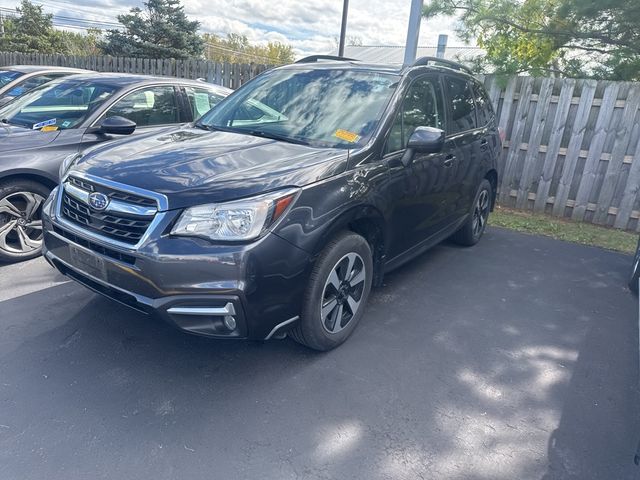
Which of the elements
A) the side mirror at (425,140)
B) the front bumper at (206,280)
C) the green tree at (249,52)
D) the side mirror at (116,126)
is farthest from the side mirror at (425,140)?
the green tree at (249,52)

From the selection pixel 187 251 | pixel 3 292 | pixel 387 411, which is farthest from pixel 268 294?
pixel 3 292

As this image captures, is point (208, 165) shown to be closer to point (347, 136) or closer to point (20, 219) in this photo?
point (347, 136)

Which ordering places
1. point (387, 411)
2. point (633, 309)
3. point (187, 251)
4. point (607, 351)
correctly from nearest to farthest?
point (187, 251)
point (387, 411)
point (607, 351)
point (633, 309)

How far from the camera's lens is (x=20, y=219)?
427 centimetres

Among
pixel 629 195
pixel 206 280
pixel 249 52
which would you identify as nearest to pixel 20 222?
pixel 206 280

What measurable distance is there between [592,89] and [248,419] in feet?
21.2

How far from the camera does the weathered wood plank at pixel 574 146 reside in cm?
659

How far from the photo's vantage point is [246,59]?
47.2 m

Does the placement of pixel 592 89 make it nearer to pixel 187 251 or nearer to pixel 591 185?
pixel 591 185

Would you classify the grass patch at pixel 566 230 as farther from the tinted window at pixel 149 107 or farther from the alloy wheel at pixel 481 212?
the tinted window at pixel 149 107

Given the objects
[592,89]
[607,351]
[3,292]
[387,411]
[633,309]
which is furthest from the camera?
[592,89]

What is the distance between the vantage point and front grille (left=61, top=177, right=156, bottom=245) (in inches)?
101

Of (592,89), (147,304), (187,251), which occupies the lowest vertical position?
(147,304)

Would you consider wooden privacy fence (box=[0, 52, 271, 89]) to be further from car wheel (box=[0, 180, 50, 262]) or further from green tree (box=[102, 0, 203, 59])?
green tree (box=[102, 0, 203, 59])
